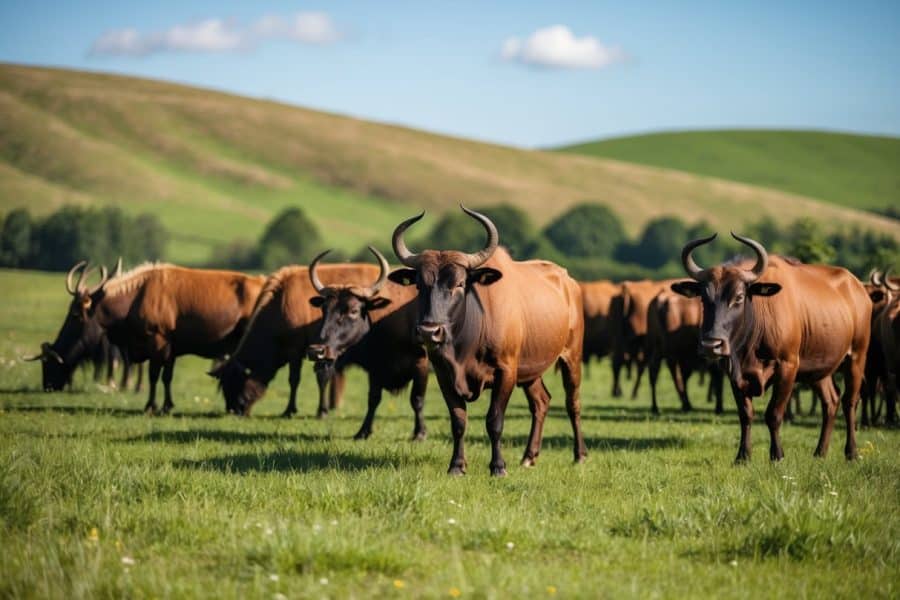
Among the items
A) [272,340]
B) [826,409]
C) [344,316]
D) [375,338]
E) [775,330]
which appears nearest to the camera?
[775,330]

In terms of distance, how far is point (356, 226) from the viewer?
9738cm

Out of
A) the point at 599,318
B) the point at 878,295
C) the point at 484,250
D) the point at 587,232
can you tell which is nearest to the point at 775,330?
the point at 484,250

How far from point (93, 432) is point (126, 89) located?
4483 inches

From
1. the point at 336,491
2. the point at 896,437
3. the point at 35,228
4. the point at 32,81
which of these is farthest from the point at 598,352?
the point at 32,81

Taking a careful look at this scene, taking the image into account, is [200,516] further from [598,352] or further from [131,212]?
[131,212]

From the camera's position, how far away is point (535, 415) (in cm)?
1252

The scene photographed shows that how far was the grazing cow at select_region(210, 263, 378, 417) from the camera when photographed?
1800 cm

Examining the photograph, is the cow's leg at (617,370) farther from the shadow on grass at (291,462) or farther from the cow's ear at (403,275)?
Result: the cow's ear at (403,275)

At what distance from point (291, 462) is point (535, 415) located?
298 centimetres

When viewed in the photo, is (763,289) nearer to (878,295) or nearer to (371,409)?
(371,409)

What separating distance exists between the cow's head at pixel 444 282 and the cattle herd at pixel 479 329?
0.02m

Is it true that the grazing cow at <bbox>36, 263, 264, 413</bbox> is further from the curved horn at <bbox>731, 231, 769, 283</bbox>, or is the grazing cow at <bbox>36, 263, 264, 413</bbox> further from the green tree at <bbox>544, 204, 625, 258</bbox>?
the green tree at <bbox>544, 204, 625, 258</bbox>

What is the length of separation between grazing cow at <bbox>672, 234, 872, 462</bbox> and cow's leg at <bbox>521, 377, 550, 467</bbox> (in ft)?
6.79

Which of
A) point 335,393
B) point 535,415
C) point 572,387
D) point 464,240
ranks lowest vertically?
point 335,393
